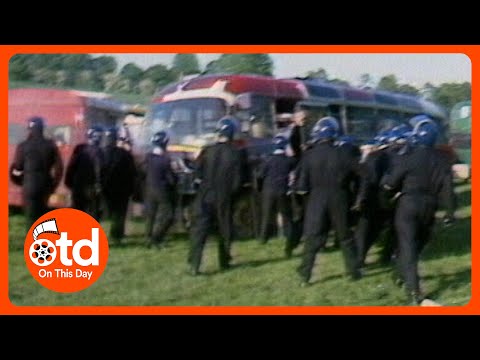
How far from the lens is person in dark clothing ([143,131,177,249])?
24.4ft

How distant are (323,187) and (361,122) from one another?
0.56 metres

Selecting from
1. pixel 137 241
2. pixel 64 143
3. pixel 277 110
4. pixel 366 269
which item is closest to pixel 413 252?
pixel 366 269

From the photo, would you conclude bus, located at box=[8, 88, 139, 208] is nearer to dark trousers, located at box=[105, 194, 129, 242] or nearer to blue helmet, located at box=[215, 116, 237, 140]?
dark trousers, located at box=[105, 194, 129, 242]

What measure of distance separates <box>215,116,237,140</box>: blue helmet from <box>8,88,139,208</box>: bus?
→ 0.66 m

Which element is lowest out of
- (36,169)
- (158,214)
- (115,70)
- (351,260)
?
(351,260)

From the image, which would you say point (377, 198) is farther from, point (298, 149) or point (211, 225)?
point (211, 225)

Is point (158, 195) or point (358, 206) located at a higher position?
point (158, 195)

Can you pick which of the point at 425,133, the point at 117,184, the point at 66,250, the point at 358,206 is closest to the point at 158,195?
the point at 117,184

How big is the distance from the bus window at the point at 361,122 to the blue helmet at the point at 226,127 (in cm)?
84

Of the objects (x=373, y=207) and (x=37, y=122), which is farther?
(x=373, y=207)

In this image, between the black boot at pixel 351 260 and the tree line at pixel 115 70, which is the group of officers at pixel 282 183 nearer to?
the black boot at pixel 351 260

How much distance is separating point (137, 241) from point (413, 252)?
80.0 inches

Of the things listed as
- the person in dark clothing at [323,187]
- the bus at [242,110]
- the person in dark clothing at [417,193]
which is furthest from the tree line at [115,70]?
the person in dark clothing at [417,193]

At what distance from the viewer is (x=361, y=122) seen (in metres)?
7.52
